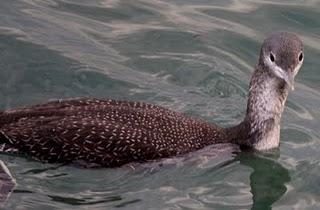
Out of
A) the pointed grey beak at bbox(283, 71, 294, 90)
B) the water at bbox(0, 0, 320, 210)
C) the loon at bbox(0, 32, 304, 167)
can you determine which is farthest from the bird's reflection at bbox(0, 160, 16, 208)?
the pointed grey beak at bbox(283, 71, 294, 90)

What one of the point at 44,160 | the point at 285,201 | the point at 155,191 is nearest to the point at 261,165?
the point at 285,201

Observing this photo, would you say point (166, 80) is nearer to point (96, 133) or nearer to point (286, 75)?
point (286, 75)

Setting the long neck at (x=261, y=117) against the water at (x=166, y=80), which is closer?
the water at (x=166, y=80)

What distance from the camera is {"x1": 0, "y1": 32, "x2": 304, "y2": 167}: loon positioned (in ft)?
33.0

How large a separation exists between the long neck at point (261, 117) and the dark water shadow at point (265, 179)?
5.6 inches

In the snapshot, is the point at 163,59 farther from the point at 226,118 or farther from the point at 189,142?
the point at 189,142

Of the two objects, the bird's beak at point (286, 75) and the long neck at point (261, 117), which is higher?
the bird's beak at point (286, 75)

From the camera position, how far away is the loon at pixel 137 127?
10.1 m

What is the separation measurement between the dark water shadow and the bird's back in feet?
2.05

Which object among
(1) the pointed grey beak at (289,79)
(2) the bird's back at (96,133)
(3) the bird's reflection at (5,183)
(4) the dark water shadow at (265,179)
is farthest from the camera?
(4) the dark water shadow at (265,179)

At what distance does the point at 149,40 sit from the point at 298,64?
3413mm

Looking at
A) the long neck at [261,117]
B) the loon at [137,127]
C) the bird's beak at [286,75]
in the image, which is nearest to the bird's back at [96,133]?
the loon at [137,127]

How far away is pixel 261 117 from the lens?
11.0 metres

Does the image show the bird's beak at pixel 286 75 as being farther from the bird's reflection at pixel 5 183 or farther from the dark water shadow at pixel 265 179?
the bird's reflection at pixel 5 183
